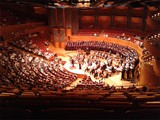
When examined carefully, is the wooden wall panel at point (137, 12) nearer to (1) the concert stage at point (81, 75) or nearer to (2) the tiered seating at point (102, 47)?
(2) the tiered seating at point (102, 47)

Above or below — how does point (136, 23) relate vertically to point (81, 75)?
above

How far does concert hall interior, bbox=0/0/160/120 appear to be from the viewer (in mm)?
4008

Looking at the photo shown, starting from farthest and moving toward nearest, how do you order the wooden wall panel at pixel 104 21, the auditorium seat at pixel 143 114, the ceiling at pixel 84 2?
the wooden wall panel at pixel 104 21, the ceiling at pixel 84 2, the auditorium seat at pixel 143 114

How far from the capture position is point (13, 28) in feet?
58.6

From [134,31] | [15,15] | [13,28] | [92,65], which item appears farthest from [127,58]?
[15,15]

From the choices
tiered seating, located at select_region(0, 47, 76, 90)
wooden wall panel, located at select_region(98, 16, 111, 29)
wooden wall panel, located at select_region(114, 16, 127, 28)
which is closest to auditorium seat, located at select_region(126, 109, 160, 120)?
tiered seating, located at select_region(0, 47, 76, 90)

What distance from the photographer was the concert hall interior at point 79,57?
13.1 feet

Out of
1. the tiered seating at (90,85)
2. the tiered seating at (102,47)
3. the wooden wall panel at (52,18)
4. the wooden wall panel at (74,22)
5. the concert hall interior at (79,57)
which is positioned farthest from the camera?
the wooden wall panel at (74,22)

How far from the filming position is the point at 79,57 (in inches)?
626

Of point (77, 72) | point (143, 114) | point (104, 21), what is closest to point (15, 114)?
point (143, 114)

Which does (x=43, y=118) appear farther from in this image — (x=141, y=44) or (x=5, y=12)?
(x=5, y=12)

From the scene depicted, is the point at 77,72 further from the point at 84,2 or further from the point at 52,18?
the point at 52,18

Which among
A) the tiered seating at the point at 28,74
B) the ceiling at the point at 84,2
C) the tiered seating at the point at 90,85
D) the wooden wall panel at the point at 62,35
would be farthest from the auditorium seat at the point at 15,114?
the wooden wall panel at the point at 62,35

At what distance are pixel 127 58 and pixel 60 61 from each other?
4.73 meters
